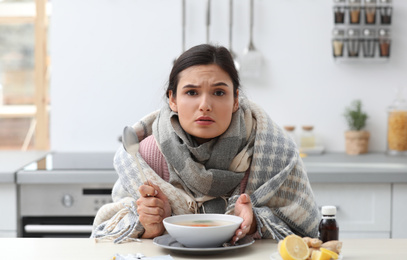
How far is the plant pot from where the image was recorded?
2855mm

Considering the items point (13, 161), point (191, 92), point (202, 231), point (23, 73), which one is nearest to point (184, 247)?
point (202, 231)

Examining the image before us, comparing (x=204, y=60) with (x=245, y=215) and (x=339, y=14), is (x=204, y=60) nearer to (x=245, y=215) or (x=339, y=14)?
(x=245, y=215)

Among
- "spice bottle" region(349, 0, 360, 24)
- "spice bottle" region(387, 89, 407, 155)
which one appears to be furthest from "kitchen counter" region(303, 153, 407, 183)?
"spice bottle" region(349, 0, 360, 24)

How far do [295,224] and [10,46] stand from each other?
2.80 meters

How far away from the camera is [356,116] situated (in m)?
2.87

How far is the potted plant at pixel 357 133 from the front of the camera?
286 cm

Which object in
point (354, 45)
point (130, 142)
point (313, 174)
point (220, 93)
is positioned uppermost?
point (354, 45)

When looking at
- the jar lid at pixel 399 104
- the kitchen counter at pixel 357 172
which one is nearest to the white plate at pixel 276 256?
the kitchen counter at pixel 357 172

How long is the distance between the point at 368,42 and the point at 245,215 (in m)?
1.71

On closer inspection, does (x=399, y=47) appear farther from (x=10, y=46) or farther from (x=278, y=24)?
(x=10, y=46)

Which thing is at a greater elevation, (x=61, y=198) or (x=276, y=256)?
(x=276, y=256)

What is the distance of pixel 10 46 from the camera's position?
3.86m

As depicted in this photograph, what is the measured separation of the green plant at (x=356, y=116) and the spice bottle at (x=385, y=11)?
0.38 m

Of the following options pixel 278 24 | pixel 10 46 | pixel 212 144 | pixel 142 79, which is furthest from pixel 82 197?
pixel 10 46
